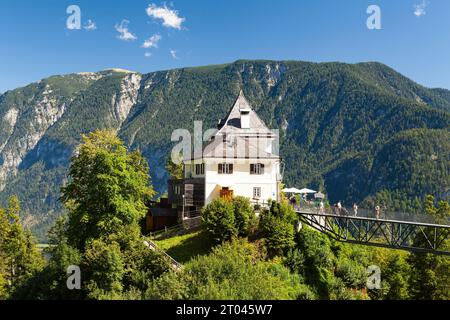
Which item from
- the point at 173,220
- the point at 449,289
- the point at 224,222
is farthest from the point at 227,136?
the point at 449,289

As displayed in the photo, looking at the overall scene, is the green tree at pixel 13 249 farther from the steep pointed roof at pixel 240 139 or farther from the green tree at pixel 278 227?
the green tree at pixel 278 227

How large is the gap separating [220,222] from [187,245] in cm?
496

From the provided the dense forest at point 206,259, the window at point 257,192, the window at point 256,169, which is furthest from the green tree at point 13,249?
the window at point 256,169

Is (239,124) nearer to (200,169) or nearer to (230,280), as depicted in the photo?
(200,169)

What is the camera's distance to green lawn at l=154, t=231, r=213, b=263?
148ft

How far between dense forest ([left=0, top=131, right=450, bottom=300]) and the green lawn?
0.19 meters

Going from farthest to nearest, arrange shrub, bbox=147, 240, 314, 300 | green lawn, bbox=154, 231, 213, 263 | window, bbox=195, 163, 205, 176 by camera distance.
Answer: window, bbox=195, 163, 205, 176
green lawn, bbox=154, 231, 213, 263
shrub, bbox=147, 240, 314, 300

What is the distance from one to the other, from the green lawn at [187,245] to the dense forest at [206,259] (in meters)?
0.19

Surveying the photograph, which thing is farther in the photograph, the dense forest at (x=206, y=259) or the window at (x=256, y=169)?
the window at (x=256, y=169)

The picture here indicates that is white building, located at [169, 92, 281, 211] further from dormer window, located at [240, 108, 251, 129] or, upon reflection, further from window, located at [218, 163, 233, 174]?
dormer window, located at [240, 108, 251, 129]

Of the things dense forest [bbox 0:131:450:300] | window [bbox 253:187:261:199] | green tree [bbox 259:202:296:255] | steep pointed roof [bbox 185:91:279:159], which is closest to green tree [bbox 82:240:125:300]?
dense forest [bbox 0:131:450:300]

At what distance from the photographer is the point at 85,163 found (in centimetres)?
5275

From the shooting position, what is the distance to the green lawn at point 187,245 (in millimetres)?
45125
